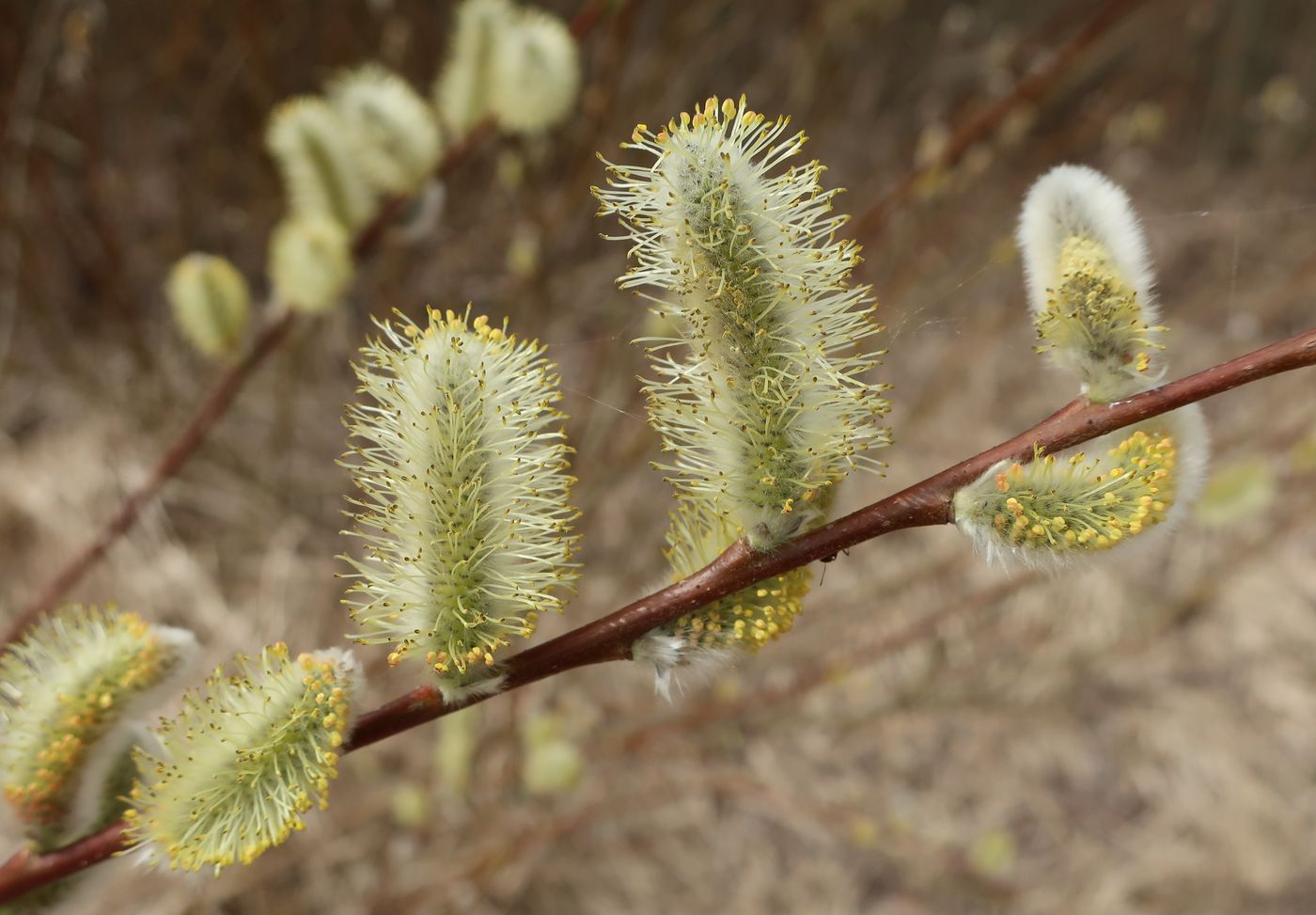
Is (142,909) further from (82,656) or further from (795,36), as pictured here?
(795,36)

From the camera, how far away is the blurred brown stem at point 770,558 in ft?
1.99

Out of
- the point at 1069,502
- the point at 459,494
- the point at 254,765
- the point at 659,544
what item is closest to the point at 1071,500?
the point at 1069,502

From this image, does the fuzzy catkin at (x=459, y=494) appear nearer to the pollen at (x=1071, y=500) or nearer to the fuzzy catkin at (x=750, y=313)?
the fuzzy catkin at (x=750, y=313)

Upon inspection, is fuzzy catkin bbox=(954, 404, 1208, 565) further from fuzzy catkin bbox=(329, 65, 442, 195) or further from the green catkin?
fuzzy catkin bbox=(329, 65, 442, 195)

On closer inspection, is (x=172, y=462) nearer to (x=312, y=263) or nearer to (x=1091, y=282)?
(x=312, y=263)

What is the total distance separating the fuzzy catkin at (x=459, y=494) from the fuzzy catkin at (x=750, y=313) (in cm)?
9

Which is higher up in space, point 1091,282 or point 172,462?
point 172,462

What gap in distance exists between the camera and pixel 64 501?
2262 millimetres

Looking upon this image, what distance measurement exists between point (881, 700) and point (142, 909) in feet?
5.73

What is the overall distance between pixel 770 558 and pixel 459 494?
200 millimetres

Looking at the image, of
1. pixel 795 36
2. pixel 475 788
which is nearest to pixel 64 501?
pixel 475 788

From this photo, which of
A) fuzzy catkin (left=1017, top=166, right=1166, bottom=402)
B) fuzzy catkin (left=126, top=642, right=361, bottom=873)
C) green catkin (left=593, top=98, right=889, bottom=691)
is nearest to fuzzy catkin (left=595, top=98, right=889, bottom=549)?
green catkin (left=593, top=98, right=889, bottom=691)

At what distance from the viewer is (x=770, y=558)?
2.00 feet

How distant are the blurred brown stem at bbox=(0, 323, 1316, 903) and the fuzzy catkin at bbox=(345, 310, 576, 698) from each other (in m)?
0.03
